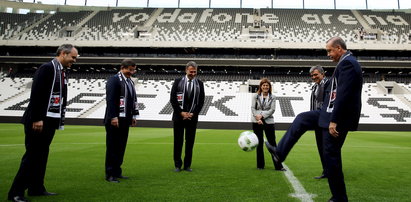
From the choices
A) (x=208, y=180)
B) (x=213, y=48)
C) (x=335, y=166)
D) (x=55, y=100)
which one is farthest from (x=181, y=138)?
(x=213, y=48)

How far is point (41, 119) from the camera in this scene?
457 cm

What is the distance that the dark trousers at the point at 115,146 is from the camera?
6066mm

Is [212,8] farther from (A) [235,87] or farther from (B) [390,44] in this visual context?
(B) [390,44]

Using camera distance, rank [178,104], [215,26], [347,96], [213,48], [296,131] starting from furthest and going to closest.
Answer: [215,26] → [213,48] → [178,104] → [296,131] → [347,96]

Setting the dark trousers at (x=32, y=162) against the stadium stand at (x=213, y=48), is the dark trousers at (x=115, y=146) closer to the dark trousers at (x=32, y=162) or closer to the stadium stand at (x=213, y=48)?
the dark trousers at (x=32, y=162)

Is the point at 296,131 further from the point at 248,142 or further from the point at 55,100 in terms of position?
the point at 55,100

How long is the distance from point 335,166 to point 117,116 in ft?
12.8

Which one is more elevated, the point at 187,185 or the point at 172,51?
the point at 172,51

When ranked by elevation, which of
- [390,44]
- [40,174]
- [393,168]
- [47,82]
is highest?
[390,44]

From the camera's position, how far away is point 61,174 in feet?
21.8

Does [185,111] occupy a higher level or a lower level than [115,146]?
higher

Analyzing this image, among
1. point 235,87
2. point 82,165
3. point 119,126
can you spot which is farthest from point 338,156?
point 235,87

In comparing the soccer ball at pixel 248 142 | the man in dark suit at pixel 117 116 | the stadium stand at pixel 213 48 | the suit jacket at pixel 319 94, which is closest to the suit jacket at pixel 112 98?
the man in dark suit at pixel 117 116

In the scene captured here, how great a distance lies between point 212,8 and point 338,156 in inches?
2161
